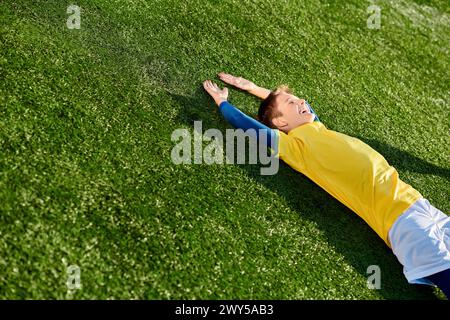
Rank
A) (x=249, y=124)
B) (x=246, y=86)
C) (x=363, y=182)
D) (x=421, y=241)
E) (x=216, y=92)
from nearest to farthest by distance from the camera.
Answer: (x=421, y=241) < (x=363, y=182) < (x=249, y=124) < (x=216, y=92) < (x=246, y=86)

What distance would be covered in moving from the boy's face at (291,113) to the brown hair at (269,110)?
0.03 metres

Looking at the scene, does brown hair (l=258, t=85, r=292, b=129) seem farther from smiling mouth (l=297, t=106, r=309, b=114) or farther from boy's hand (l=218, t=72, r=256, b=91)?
boy's hand (l=218, t=72, r=256, b=91)

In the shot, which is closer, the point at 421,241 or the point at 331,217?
the point at 421,241

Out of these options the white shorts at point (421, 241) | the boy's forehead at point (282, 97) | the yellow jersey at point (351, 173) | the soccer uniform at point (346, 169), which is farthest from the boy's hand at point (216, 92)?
the white shorts at point (421, 241)

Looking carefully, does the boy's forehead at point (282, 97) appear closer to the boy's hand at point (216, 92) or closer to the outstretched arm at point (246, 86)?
the outstretched arm at point (246, 86)

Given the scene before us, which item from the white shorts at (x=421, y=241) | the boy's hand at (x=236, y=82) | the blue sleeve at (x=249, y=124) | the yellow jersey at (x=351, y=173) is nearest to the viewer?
the white shorts at (x=421, y=241)

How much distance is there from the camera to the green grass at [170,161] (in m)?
3.34

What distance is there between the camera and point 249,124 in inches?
176

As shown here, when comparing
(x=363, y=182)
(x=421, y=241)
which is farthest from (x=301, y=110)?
(x=421, y=241)

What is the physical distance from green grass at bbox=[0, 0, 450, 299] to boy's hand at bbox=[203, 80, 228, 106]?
85 mm

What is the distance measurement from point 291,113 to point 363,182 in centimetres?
95

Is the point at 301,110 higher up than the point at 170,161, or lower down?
higher up

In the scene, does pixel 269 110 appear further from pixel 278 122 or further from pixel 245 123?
pixel 245 123
